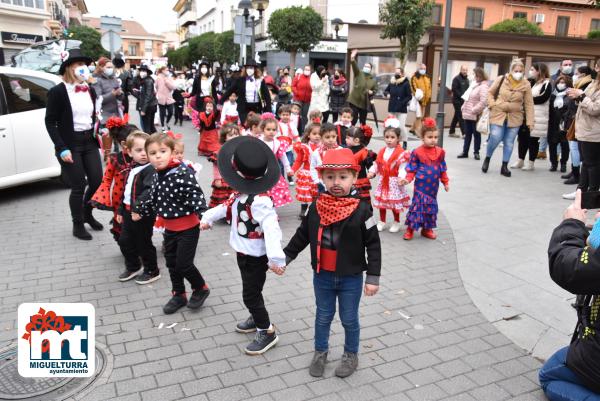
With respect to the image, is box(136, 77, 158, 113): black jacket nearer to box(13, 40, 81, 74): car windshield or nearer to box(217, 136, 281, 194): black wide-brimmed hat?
box(13, 40, 81, 74): car windshield

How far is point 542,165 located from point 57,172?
942 centimetres

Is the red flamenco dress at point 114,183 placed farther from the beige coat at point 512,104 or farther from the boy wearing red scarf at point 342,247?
the beige coat at point 512,104

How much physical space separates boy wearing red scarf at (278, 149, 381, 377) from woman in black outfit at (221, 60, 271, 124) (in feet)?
26.9

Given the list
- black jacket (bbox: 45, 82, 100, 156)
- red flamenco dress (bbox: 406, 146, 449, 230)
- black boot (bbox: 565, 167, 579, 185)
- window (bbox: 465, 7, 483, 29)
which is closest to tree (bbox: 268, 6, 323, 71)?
window (bbox: 465, 7, 483, 29)

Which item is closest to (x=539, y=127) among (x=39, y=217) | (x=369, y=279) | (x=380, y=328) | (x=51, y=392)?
(x=380, y=328)

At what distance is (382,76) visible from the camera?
18547mm

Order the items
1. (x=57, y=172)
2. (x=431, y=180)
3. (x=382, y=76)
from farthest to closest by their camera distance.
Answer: (x=382, y=76) → (x=57, y=172) → (x=431, y=180)

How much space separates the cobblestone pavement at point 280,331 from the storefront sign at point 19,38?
111 ft

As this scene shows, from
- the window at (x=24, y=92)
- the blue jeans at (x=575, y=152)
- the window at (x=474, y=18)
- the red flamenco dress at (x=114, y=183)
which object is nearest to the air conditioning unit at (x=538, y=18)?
the window at (x=474, y=18)

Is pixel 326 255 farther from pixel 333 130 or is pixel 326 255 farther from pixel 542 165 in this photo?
pixel 542 165

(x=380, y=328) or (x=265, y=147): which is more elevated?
(x=265, y=147)

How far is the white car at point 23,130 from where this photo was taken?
24.5 ft

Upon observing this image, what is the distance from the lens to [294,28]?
30016 mm

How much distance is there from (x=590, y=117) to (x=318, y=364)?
5.72 m
